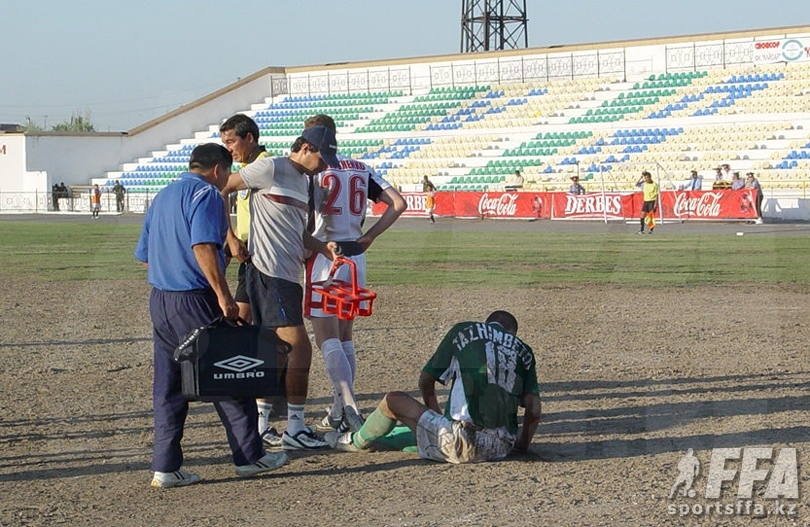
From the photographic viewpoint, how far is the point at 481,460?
7035 millimetres

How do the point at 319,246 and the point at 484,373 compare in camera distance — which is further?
the point at 319,246

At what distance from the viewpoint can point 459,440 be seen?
691cm

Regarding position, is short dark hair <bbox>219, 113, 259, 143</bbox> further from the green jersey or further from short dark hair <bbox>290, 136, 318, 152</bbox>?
the green jersey

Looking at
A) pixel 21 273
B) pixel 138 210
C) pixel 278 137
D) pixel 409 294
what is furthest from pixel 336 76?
pixel 409 294

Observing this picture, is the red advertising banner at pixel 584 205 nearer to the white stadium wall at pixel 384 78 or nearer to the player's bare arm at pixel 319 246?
the white stadium wall at pixel 384 78

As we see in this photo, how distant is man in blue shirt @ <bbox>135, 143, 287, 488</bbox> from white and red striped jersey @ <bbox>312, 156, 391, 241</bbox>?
1.24 m

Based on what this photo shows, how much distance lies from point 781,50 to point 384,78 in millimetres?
21624

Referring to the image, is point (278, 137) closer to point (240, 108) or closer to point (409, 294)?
point (240, 108)

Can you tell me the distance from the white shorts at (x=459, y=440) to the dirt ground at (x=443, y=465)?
0.26 ft

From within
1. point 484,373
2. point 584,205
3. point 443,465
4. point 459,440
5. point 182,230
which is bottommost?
point 443,465

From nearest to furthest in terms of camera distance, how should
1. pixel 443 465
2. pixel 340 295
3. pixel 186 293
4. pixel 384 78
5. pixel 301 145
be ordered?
pixel 186 293
pixel 443 465
pixel 301 145
pixel 340 295
pixel 384 78

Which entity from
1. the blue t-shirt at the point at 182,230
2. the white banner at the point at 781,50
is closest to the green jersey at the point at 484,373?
the blue t-shirt at the point at 182,230

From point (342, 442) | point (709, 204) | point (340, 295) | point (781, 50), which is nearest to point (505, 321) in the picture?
point (340, 295)

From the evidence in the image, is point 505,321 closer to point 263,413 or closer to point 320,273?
point 320,273
